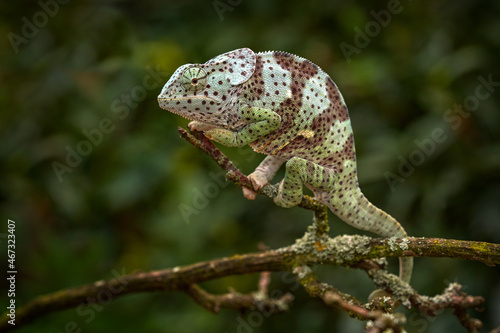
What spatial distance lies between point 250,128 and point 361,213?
19.0 inches

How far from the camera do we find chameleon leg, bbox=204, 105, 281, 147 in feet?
5.09

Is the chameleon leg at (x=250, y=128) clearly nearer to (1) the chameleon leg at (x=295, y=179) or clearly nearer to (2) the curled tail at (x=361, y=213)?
(1) the chameleon leg at (x=295, y=179)

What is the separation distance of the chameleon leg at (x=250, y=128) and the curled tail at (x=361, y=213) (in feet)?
1.07

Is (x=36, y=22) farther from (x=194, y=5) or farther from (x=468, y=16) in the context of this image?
(x=468, y=16)

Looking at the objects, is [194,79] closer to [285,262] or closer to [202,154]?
[285,262]

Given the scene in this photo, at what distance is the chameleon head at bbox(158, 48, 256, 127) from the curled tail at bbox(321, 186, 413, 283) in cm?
47

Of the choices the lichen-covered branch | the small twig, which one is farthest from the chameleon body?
the small twig

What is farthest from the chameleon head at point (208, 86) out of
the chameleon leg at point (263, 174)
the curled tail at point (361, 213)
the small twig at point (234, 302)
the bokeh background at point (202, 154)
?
the bokeh background at point (202, 154)

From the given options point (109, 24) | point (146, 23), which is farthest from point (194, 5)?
point (109, 24)

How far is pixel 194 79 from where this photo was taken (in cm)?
158

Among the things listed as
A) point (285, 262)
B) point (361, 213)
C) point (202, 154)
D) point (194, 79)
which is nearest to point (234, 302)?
point (285, 262)

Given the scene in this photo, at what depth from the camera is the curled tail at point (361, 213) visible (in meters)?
1.68

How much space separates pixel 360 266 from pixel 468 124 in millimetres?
1909

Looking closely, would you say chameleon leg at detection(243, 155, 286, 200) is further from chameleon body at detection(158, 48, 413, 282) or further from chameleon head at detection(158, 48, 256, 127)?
chameleon head at detection(158, 48, 256, 127)
